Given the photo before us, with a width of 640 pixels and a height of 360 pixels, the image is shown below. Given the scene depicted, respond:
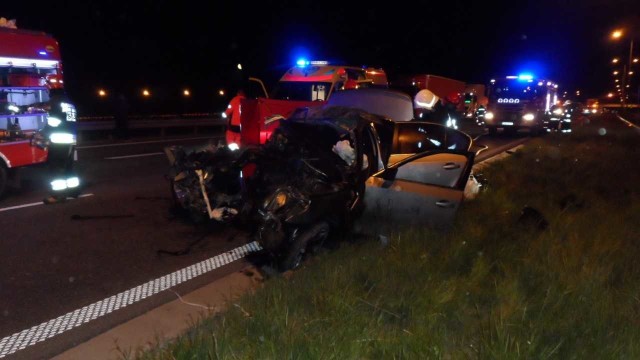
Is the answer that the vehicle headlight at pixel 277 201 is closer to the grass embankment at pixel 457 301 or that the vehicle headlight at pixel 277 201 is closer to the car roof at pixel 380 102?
the grass embankment at pixel 457 301

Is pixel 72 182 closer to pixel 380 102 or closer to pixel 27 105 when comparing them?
pixel 27 105

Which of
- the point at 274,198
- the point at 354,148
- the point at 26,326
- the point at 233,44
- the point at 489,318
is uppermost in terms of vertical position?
the point at 233,44

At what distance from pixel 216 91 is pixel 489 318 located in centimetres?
3949

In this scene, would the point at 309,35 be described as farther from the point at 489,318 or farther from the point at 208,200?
the point at 489,318

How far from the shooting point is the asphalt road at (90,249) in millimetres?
4395

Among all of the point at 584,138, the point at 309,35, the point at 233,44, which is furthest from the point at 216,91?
the point at 584,138

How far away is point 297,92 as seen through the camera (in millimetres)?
13305

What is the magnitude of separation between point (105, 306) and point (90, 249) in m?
1.56

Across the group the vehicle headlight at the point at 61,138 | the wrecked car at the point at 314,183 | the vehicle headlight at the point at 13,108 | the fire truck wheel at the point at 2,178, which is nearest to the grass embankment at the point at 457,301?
the wrecked car at the point at 314,183

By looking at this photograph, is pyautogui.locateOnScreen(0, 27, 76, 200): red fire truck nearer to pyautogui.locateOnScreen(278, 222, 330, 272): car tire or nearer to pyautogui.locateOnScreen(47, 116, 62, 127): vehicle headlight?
pyautogui.locateOnScreen(47, 116, 62, 127): vehicle headlight

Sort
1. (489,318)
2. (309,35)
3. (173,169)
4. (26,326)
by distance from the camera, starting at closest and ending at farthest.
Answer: (489,318), (26,326), (173,169), (309,35)

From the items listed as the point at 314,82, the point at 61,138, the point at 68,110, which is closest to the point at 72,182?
the point at 61,138

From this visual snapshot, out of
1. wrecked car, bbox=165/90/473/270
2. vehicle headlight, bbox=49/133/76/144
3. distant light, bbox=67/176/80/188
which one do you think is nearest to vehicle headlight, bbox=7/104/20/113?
vehicle headlight, bbox=49/133/76/144

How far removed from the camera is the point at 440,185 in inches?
237
